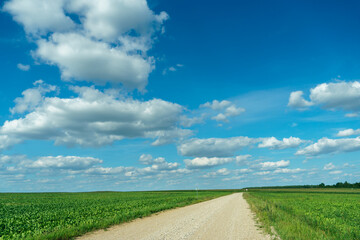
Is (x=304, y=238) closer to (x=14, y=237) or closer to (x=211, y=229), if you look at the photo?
(x=211, y=229)

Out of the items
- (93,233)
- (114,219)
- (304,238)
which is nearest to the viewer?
(304,238)

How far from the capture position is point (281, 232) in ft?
45.3

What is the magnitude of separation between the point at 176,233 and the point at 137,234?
228 centimetres

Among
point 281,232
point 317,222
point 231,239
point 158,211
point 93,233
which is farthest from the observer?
point 158,211

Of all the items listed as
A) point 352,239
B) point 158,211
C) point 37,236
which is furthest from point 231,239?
point 158,211

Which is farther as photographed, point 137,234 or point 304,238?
point 137,234

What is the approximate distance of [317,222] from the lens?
17984mm

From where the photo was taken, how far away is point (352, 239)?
41.7ft

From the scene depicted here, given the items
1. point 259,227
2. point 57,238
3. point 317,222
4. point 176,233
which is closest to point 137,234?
point 176,233

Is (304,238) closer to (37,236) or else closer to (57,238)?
(57,238)

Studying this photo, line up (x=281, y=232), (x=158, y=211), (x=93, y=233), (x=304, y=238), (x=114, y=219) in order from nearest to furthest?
(x=304, y=238) → (x=281, y=232) → (x=93, y=233) → (x=114, y=219) → (x=158, y=211)

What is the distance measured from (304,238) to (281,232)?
1776 mm

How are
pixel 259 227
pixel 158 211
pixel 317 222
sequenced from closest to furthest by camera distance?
pixel 259 227 → pixel 317 222 → pixel 158 211

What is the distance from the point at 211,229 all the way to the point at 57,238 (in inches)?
352
